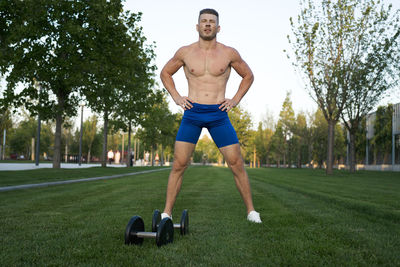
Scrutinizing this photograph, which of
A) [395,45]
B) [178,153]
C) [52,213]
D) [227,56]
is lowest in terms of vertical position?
[52,213]

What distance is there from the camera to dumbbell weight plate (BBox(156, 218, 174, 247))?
2.91m

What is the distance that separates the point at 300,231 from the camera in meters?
3.72

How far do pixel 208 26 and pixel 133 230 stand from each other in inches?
96.5

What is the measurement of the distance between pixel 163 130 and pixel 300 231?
38018 millimetres

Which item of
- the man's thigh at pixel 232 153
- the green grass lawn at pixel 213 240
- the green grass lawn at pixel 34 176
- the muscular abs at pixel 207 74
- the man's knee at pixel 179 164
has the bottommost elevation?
the green grass lawn at pixel 34 176

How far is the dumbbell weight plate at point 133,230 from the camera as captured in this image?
2.98 metres

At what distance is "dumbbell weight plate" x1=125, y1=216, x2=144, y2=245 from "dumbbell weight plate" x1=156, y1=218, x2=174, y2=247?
0.78ft

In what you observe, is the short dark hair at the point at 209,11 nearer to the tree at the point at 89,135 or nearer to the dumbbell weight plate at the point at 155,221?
the dumbbell weight plate at the point at 155,221

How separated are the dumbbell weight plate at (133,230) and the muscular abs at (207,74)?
156 centimetres

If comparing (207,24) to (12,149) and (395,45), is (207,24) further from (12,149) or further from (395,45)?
(12,149)

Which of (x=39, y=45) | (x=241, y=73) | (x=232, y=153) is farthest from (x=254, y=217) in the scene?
(x=39, y=45)

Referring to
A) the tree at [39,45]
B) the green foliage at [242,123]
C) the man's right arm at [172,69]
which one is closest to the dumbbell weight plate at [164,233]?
the man's right arm at [172,69]

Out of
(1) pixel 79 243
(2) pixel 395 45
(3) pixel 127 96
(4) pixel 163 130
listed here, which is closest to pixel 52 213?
(1) pixel 79 243

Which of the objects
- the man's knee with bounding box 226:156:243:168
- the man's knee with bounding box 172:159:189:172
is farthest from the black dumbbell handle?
the man's knee with bounding box 226:156:243:168
